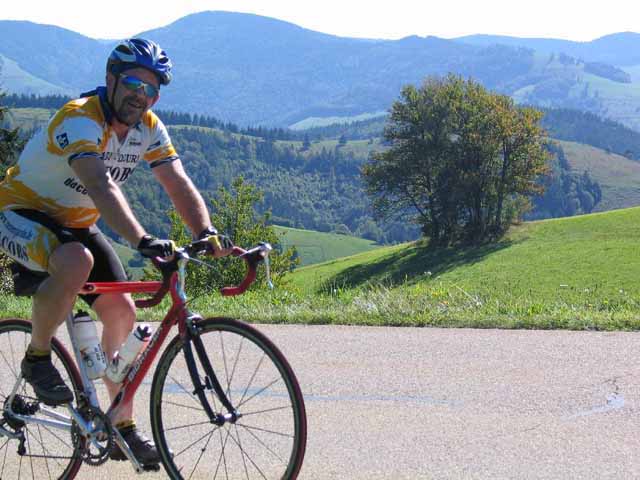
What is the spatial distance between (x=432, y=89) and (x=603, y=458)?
72.0 m

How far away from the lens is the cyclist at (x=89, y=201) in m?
3.46

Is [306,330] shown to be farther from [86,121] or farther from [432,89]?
[432,89]

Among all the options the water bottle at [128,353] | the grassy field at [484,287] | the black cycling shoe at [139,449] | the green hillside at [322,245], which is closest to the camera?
the water bottle at [128,353]

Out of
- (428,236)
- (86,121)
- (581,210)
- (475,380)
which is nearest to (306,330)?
(475,380)

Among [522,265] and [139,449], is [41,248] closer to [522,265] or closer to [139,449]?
[139,449]

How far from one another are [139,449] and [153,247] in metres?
1.12

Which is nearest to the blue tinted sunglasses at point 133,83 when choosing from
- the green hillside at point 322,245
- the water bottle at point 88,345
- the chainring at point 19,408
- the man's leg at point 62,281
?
the man's leg at point 62,281

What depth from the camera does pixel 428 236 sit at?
238ft

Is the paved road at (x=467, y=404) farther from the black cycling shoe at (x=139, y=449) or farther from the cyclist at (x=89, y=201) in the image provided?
the cyclist at (x=89, y=201)

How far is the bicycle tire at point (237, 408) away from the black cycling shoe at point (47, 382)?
0.47 m

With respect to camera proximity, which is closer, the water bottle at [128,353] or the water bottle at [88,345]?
the water bottle at [128,353]

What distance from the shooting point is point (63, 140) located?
350 cm

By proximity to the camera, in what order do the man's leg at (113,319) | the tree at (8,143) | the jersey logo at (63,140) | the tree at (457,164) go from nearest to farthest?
the jersey logo at (63,140)
the man's leg at (113,319)
the tree at (8,143)
the tree at (457,164)

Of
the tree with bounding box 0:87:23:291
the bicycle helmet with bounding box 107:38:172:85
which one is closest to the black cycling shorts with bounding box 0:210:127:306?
the bicycle helmet with bounding box 107:38:172:85
